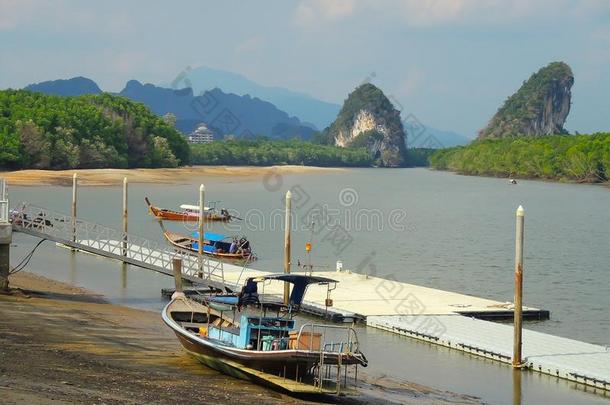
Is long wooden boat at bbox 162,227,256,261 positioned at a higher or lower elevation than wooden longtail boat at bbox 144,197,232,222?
lower

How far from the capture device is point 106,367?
65.9 ft

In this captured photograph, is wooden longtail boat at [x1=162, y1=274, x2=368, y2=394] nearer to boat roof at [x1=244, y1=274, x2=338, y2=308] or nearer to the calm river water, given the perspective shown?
boat roof at [x1=244, y1=274, x2=338, y2=308]

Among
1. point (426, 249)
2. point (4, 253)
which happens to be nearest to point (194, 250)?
point (426, 249)

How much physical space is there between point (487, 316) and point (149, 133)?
115m

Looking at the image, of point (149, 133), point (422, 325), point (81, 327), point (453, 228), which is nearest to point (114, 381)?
point (81, 327)

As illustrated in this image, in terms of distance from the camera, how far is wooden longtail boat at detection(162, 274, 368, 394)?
20234 mm

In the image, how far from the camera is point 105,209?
81.6 meters

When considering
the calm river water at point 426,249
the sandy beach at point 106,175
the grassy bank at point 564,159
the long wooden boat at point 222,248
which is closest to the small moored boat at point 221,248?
the long wooden boat at point 222,248

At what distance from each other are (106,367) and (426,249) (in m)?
44.0

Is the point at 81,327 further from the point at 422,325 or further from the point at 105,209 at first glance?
the point at 105,209

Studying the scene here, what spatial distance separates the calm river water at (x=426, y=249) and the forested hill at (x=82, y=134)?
994 centimetres

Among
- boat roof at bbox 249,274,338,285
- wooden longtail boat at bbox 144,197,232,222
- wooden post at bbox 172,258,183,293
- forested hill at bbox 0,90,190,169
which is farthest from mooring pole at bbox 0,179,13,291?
forested hill at bbox 0,90,190,169

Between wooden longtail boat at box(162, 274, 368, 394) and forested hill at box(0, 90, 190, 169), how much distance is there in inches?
3607

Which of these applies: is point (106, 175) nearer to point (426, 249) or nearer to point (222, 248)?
point (426, 249)
